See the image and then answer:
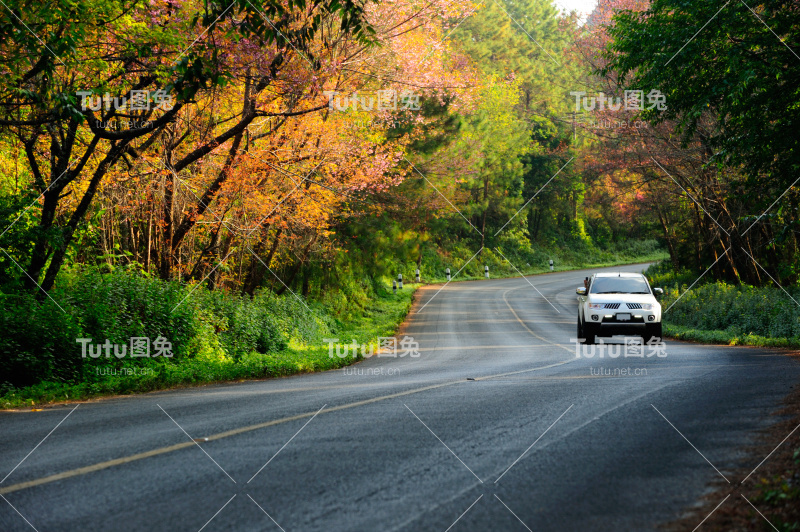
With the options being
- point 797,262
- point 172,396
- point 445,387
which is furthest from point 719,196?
point 172,396

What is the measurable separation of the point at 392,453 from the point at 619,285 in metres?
14.4

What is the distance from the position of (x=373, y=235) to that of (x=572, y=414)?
21.2m

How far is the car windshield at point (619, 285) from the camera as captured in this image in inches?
738

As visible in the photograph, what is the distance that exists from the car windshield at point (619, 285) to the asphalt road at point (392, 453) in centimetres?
693

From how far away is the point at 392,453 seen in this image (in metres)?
6.04

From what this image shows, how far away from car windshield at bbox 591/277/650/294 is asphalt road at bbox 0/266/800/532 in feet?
22.7

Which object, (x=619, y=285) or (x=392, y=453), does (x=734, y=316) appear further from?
(x=392, y=453)

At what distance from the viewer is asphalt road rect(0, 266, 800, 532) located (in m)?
4.51

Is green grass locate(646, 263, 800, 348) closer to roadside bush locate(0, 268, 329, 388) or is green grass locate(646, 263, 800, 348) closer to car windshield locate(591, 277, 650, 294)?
car windshield locate(591, 277, 650, 294)

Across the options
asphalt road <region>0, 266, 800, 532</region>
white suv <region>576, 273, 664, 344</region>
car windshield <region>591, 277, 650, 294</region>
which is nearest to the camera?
asphalt road <region>0, 266, 800, 532</region>

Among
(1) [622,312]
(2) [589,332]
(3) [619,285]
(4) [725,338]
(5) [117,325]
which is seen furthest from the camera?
(4) [725,338]

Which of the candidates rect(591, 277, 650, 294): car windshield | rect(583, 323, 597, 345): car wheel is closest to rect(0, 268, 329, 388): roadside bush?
rect(583, 323, 597, 345): car wheel

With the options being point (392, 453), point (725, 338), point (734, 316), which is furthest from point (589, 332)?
point (392, 453)

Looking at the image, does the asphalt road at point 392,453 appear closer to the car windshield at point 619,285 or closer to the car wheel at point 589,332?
the car wheel at point 589,332
